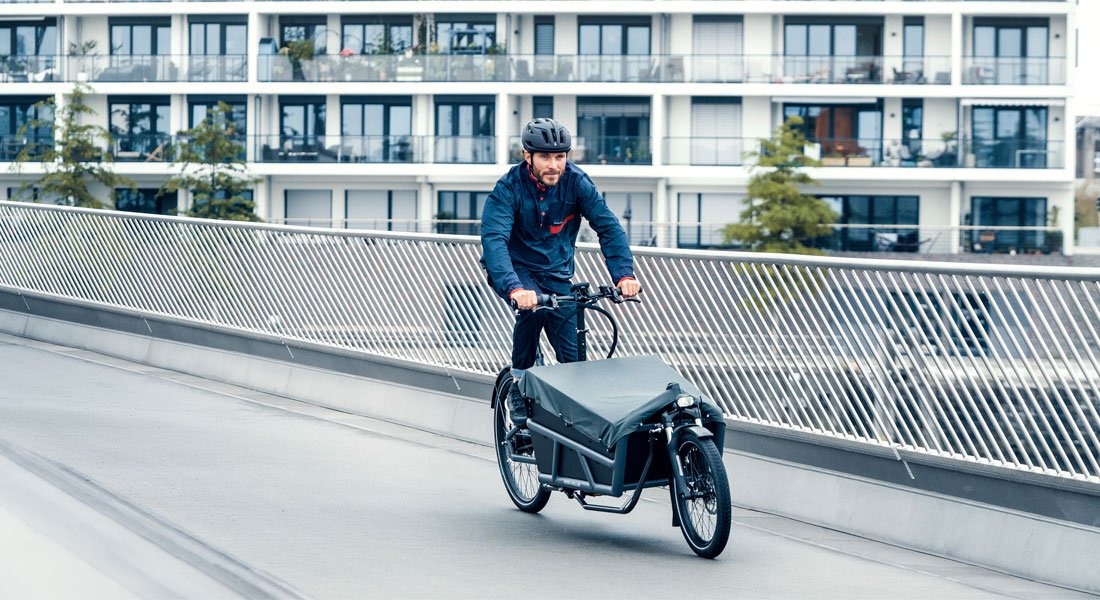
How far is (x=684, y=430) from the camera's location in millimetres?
6727

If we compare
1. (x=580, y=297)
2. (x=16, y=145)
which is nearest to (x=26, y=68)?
(x=16, y=145)

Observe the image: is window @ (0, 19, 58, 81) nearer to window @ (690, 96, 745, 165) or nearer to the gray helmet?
window @ (690, 96, 745, 165)

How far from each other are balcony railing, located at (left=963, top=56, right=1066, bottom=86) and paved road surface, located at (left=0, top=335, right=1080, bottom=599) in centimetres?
4760

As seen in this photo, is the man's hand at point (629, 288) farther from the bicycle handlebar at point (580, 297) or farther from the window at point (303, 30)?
the window at point (303, 30)

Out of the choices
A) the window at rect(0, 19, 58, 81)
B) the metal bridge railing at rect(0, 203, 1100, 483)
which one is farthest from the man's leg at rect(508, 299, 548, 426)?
the window at rect(0, 19, 58, 81)

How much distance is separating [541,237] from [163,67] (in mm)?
52081

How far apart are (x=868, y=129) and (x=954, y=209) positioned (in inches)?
176

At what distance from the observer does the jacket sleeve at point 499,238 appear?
24.4 feet

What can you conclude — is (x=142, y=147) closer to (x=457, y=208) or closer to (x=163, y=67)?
(x=163, y=67)

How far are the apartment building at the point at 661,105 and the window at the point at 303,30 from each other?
11 centimetres

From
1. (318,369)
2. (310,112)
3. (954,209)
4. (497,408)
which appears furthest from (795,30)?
(497,408)

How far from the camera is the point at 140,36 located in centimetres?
5850

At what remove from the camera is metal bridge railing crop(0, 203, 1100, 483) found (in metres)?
6.77

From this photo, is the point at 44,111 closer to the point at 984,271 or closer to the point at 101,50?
the point at 101,50
